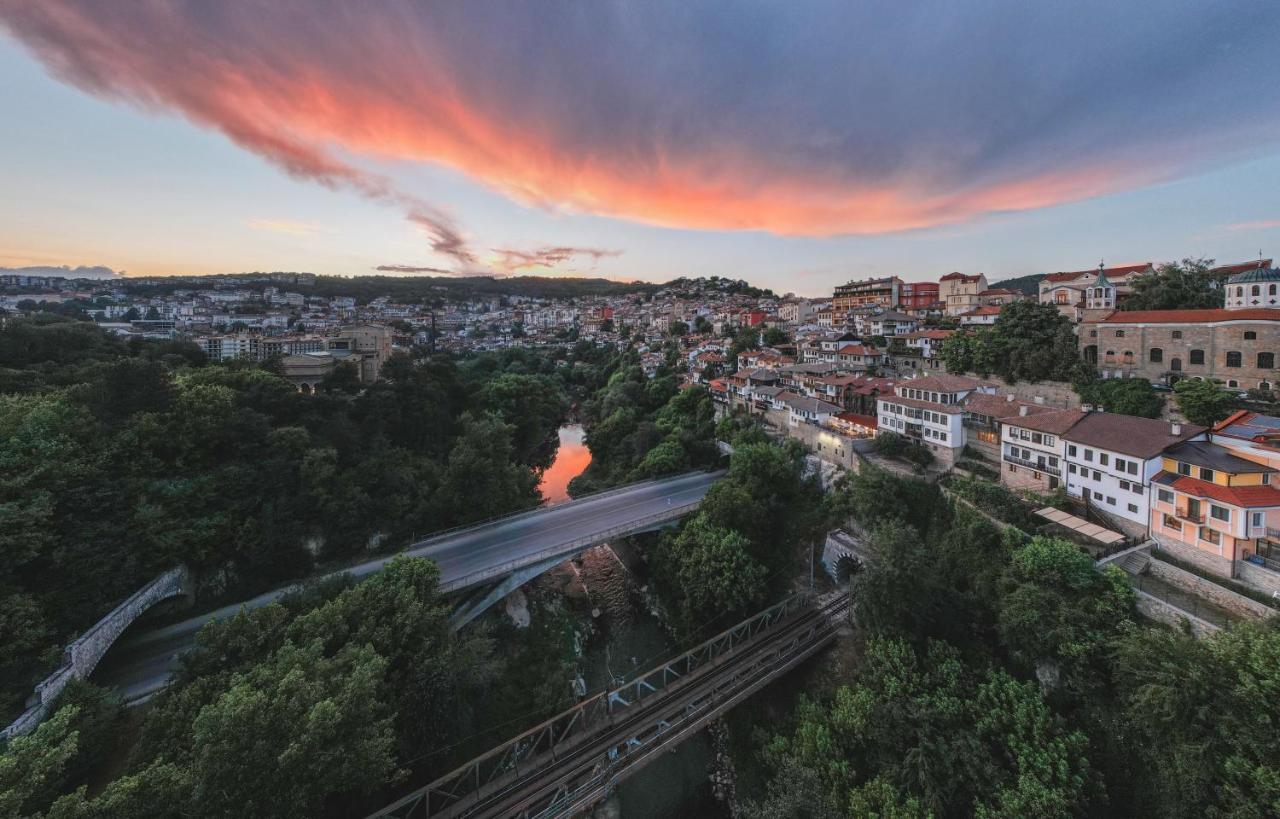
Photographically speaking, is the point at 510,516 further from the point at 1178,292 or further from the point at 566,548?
the point at 1178,292

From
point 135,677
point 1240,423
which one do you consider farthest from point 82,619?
point 1240,423

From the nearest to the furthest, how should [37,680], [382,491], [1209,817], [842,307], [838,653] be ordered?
1. [1209,817]
2. [37,680]
3. [838,653]
4. [382,491]
5. [842,307]

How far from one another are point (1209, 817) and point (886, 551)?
→ 7.11m

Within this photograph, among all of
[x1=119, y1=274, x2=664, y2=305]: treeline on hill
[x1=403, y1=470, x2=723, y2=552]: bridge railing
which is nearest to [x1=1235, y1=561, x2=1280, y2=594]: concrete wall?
[x1=403, y1=470, x2=723, y2=552]: bridge railing

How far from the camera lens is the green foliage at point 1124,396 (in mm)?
20047

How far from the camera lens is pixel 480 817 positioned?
401 inches

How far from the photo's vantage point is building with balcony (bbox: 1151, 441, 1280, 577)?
12.7 meters

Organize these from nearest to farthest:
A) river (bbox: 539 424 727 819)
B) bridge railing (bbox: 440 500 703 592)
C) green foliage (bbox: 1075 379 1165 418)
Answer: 1. river (bbox: 539 424 727 819)
2. bridge railing (bbox: 440 500 703 592)
3. green foliage (bbox: 1075 379 1165 418)

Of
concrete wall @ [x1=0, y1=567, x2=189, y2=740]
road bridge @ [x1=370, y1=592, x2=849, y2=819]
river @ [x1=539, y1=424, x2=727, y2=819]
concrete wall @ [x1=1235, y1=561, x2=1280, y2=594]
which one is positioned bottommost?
river @ [x1=539, y1=424, x2=727, y2=819]

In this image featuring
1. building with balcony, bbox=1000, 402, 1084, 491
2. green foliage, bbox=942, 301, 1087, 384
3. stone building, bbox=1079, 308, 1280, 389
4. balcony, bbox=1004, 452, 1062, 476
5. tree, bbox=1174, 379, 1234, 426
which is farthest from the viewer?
green foliage, bbox=942, 301, 1087, 384

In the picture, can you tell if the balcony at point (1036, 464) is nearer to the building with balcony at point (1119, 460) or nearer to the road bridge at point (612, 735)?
the building with balcony at point (1119, 460)

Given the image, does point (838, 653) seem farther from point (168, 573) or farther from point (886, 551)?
point (168, 573)

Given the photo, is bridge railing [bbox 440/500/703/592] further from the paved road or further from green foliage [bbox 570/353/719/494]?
green foliage [bbox 570/353/719/494]

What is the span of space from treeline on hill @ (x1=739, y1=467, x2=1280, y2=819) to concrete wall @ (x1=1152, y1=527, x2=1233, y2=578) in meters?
3.18
